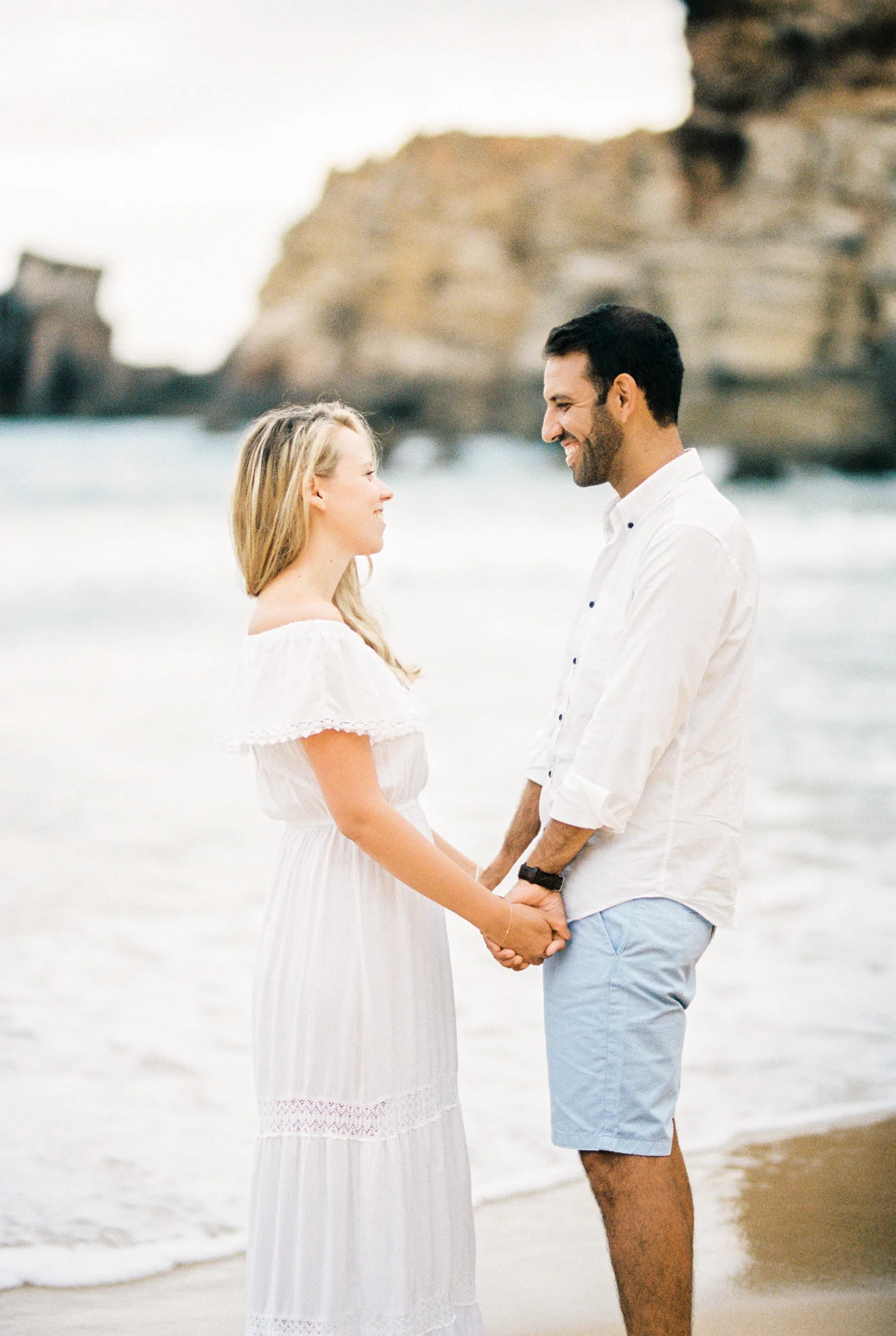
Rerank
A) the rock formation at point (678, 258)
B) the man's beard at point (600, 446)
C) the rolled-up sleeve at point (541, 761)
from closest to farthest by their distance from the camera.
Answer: the man's beard at point (600, 446), the rolled-up sleeve at point (541, 761), the rock formation at point (678, 258)

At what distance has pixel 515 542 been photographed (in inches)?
1006

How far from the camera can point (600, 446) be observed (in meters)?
2.19

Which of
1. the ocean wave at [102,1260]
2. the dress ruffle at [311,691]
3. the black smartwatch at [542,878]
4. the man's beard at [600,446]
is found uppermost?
the man's beard at [600,446]

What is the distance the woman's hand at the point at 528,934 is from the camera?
6.91ft

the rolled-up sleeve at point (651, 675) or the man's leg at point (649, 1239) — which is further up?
the rolled-up sleeve at point (651, 675)

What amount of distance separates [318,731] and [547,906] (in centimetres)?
49

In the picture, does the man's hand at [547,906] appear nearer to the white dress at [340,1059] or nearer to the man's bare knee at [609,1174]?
the white dress at [340,1059]

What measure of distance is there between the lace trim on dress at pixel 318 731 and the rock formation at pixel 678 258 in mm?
33851

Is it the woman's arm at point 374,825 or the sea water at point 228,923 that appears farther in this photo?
the sea water at point 228,923

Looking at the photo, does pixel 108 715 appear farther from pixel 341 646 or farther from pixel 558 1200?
pixel 341 646

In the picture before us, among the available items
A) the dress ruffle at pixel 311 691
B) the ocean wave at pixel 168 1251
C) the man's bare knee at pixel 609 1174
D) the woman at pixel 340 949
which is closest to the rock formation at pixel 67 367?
the ocean wave at pixel 168 1251

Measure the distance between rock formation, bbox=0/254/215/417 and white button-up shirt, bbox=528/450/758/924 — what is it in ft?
164

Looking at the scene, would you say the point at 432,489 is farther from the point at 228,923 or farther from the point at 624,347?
the point at 624,347

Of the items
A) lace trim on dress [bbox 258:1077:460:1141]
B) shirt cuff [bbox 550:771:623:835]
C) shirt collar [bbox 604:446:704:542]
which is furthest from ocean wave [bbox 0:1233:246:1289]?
shirt collar [bbox 604:446:704:542]
